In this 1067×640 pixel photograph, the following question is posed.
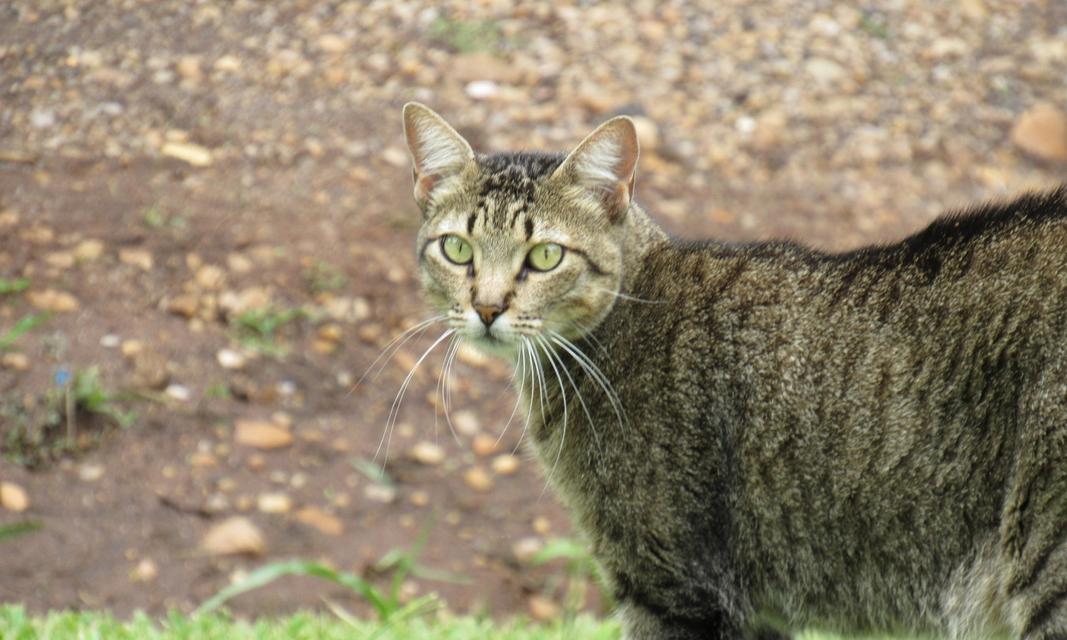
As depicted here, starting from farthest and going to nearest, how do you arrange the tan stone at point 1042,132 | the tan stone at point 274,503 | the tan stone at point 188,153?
the tan stone at point 1042,132
the tan stone at point 188,153
the tan stone at point 274,503

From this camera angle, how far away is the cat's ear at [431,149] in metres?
4.29

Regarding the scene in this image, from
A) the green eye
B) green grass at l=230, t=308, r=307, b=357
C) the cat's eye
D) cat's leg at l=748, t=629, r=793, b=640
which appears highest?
the green eye

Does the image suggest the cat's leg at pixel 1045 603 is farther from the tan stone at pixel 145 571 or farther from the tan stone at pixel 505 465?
the tan stone at pixel 145 571

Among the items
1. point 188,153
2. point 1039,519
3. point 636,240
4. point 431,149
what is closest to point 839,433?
point 1039,519

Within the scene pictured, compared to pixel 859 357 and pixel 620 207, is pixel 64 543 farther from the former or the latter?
pixel 859 357

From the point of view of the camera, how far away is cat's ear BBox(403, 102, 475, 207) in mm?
4293

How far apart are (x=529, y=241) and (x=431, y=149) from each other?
51 cm

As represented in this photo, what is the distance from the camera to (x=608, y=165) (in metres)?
4.14

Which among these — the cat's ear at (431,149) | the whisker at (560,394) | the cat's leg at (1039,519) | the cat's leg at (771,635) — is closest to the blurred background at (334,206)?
the cat's leg at (771,635)

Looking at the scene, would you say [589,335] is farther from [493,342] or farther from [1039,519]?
[1039,519]

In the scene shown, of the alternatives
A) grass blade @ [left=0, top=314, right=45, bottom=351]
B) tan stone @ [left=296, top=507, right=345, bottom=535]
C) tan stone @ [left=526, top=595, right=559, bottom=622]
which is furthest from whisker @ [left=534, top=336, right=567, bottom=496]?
grass blade @ [left=0, top=314, right=45, bottom=351]

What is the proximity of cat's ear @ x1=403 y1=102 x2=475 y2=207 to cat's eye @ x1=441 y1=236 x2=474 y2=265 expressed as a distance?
26 cm

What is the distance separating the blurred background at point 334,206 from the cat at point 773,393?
157cm

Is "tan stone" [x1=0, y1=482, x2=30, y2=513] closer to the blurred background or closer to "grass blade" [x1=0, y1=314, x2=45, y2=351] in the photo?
the blurred background
